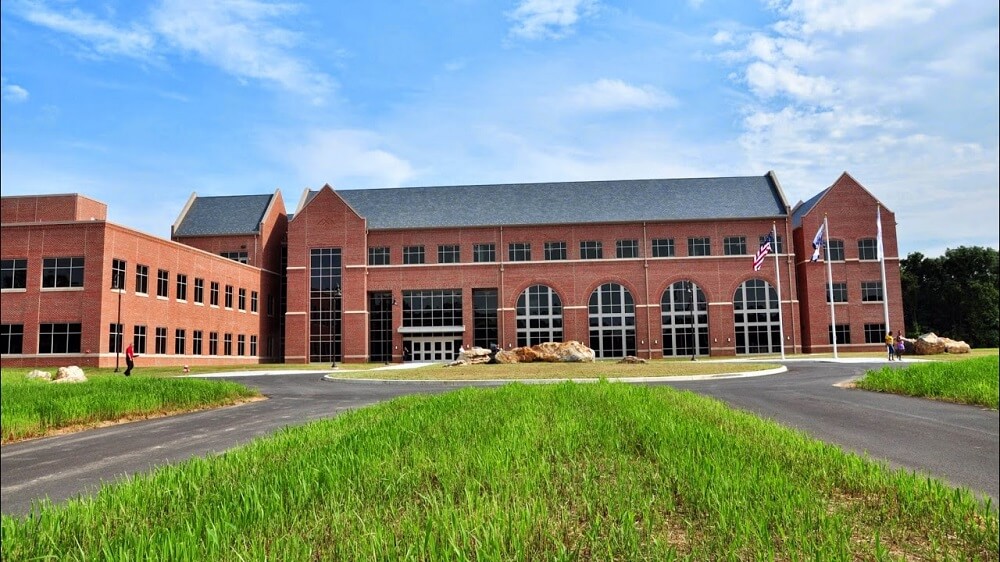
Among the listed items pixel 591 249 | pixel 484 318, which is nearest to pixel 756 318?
pixel 591 249

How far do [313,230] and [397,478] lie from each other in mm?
56221

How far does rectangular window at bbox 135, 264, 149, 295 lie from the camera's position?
41.9m

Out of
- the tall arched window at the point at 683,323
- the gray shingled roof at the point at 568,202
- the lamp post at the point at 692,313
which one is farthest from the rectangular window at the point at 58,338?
the lamp post at the point at 692,313

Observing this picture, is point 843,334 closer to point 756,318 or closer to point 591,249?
point 756,318

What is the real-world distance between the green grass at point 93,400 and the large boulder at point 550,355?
2228 centimetres

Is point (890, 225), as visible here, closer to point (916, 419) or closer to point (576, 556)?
point (916, 419)

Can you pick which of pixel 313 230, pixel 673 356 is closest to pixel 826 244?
pixel 673 356

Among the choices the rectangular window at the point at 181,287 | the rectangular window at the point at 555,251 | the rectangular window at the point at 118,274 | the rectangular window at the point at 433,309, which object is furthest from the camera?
the rectangular window at the point at 555,251

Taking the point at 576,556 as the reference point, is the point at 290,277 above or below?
above

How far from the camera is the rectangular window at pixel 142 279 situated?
41947 millimetres

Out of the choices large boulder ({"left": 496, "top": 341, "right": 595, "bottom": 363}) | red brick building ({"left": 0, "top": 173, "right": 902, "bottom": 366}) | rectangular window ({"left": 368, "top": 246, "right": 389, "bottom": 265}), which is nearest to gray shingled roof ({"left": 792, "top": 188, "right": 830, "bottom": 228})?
red brick building ({"left": 0, "top": 173, "right": 902, "bottom": 366})

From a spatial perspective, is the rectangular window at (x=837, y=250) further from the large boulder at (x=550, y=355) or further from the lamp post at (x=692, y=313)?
the large boulder at (x=550, y=355)

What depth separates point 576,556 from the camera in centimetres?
327

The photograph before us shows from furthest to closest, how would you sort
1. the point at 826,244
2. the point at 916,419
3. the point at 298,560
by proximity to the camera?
the point at 826,244 → the point at 916,419 → the point at 298,560
